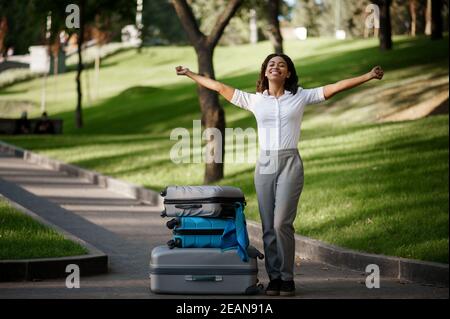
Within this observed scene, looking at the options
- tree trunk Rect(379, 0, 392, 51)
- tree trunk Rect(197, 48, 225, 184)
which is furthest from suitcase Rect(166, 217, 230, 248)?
Result: tree trunk Rect(379, 0, 392, 51)

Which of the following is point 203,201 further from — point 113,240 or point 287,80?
point 113,240

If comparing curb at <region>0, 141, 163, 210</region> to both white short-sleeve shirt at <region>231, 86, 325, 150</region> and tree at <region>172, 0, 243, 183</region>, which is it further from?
white short-sleeve shirt at <region>231, 86, 325, 150</region>

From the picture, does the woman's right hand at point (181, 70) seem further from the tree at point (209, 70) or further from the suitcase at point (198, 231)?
the tree at point (209, 70)

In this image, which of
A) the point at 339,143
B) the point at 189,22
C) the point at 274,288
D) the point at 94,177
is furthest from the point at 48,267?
the point at 94,177

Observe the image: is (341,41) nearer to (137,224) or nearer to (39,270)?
(137,224)

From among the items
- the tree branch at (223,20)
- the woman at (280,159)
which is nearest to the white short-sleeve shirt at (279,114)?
the woman at (280,159)

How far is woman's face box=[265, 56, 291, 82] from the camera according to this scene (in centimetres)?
995

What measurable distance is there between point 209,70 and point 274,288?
12.9 m

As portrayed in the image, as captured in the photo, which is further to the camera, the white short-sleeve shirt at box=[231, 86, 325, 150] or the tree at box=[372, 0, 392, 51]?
the tree at box=[372, 0, 392, 51]

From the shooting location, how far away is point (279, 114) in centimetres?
995
